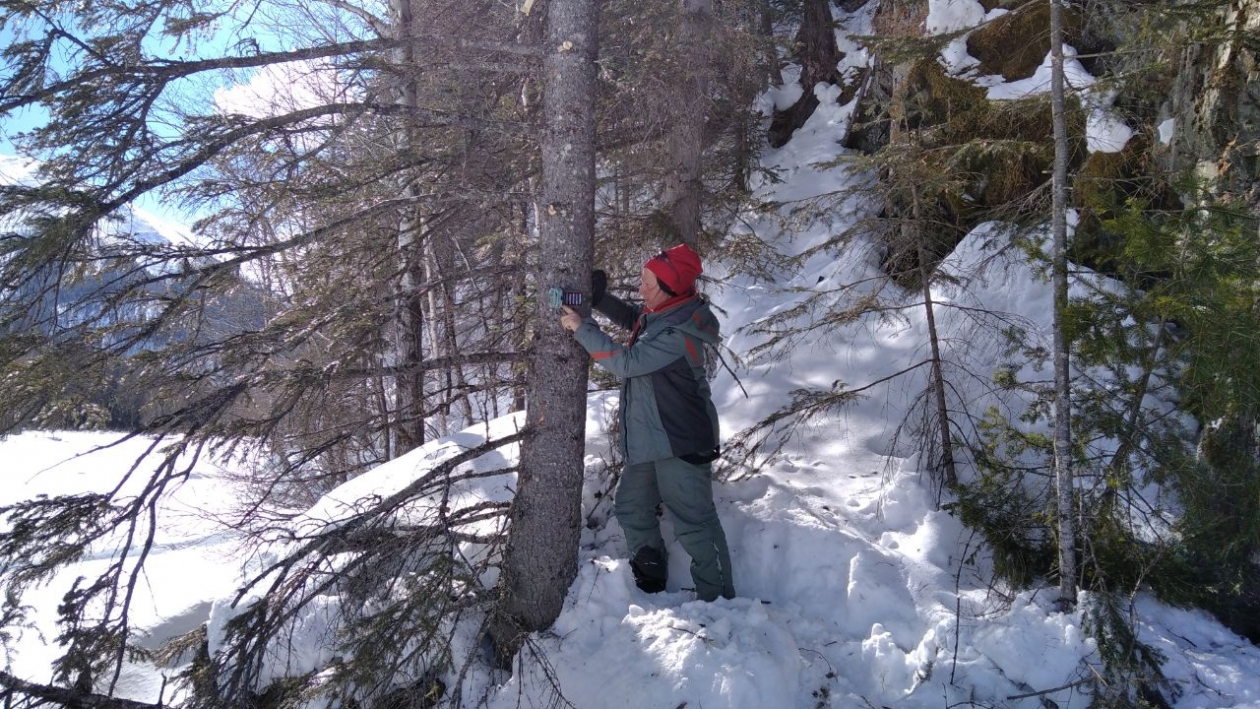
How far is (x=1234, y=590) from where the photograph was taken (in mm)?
3840

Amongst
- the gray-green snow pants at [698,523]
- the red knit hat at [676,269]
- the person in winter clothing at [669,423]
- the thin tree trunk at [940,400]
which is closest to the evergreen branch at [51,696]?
the person in winter clothing at [669,423]

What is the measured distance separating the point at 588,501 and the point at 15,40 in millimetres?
4082

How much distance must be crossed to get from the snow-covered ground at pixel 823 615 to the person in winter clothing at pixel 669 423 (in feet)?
Result: 0.84

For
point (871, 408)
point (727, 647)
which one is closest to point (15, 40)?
point (727, 647)

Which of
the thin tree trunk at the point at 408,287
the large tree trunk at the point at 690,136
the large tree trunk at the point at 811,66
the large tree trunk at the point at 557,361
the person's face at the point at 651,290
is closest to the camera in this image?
the large tree trunk at the point at 557,361

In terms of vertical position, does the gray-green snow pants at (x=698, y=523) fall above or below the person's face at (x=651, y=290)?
below

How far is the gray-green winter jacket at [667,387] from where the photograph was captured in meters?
4.04

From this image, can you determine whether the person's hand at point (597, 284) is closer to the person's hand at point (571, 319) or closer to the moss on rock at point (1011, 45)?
the person's hand at point (571, 319)

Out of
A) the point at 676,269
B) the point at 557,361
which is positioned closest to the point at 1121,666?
the point at 676,269

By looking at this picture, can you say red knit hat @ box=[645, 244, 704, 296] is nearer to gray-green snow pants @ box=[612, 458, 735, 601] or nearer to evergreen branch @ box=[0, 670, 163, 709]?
gray-green snow pants @ box=[612, 458, 735, 601]

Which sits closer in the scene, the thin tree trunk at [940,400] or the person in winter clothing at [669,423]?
the person in winter clothing at [669,423]

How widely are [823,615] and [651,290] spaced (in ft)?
7.27

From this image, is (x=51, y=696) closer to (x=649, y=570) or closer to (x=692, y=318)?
(x=649, y=570)

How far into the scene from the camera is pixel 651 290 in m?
4.34
